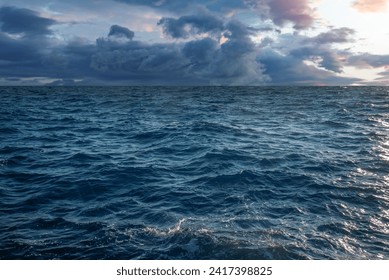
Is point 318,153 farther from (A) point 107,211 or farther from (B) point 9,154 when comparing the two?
(B) point 9,154

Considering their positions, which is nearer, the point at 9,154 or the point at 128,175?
the point at 128,175

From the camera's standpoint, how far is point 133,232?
30.7 ft

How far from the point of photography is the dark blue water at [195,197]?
8.63 metres

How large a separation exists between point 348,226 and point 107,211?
8.50 meters

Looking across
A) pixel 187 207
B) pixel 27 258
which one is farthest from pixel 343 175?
pixel 27 258

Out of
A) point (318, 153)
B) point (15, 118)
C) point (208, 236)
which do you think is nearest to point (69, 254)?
point (208, 236)

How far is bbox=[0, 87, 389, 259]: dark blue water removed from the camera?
8.63 metres

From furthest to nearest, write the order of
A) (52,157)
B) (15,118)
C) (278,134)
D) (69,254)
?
(15,118) → (278,134) → (52,157) → (69,254)

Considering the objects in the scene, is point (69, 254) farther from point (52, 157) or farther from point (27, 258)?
point (52, 157)

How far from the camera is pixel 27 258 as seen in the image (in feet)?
26.6

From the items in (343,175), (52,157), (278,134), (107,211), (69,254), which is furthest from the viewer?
(278,134)

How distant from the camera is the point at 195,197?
1211 cm

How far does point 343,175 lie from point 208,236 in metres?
8.87

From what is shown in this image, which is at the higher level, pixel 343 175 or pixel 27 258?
pixel 343 175
